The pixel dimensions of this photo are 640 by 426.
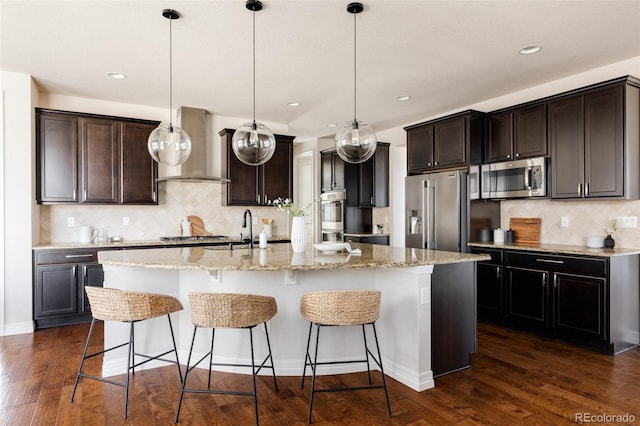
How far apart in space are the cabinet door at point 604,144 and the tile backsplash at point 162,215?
4101mm

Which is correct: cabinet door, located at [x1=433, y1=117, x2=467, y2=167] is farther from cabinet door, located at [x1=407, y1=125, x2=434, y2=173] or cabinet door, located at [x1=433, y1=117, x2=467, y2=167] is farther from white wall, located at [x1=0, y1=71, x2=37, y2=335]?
white wall, located at [x1=0, y1=71, x2=37, y2=335]

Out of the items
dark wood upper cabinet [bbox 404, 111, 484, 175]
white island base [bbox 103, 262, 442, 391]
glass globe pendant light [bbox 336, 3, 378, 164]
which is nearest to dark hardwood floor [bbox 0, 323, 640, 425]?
white island base [bbox 103, 262, 442, 391]

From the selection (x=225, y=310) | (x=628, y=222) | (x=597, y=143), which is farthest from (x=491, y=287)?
(x=225, y=310)

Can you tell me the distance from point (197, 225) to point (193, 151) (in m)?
1.05

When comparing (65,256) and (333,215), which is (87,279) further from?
(333,215)

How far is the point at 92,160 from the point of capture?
484cm

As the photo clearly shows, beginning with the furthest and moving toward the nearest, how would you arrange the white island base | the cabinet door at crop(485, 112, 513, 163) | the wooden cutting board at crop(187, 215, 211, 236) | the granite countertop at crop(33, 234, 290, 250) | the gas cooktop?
1. the wooden cutting board at crop(187, 215, 211, 236)
2. the gas cooktop
3. the cabinet door at crop(485, 112, 513, 163)
4. the granite countertop at crop(33, 234, 290, 250)
5. the white island base

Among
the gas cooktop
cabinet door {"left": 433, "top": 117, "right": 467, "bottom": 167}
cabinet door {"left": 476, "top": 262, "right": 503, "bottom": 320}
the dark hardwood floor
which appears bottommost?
the dark hardwood floor

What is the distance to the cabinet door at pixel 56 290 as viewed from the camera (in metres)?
4.32

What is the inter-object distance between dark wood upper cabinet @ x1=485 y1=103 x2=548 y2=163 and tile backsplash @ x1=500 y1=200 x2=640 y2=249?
0.61 metres

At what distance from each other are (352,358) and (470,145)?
298 centimetres

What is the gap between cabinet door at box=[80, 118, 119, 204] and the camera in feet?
15.8

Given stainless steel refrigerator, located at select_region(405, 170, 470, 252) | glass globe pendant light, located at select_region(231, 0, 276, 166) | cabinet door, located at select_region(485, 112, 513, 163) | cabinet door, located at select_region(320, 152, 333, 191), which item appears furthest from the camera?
cabinet door, located at select_region(320, 152, 333, 191)

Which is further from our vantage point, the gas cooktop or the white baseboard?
the gas cooktop
